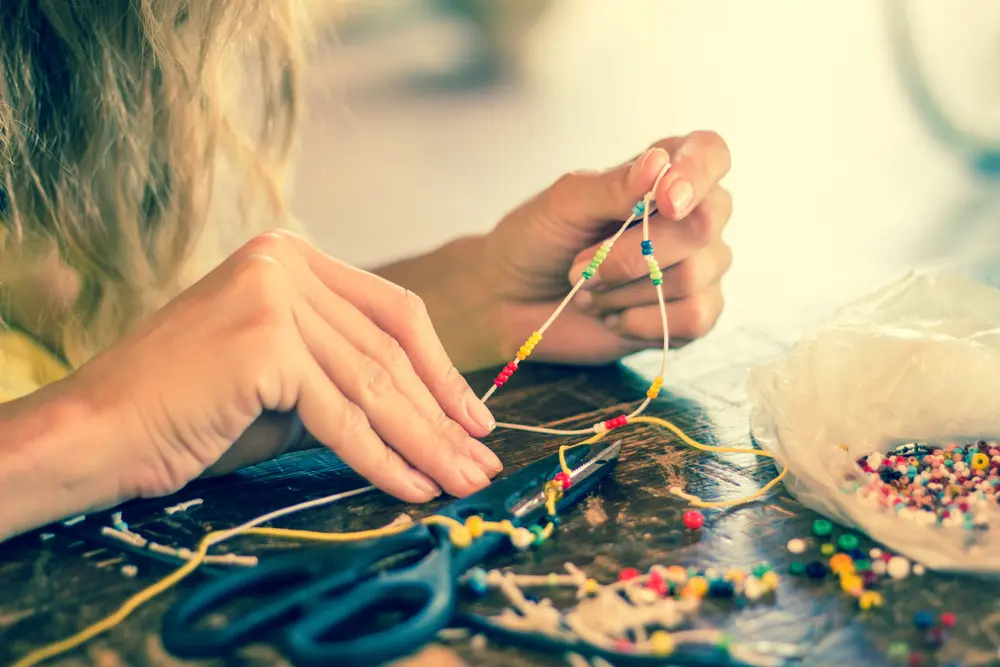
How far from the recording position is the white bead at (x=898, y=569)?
0.56m

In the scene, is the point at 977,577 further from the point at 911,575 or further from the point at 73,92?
the point at 73,92

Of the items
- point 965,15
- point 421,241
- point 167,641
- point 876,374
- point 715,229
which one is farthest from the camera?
point 421,241

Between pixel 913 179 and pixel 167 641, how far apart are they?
1.85 meters

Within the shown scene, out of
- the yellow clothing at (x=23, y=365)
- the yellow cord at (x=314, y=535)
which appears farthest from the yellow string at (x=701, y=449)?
the yellow clothing at (x=23, y=365)

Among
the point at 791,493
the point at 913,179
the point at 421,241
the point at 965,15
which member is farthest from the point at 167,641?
the point at 965,15

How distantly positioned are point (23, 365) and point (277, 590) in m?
Result: 0.51

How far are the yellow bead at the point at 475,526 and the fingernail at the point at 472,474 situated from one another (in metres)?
0.10

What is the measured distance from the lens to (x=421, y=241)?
2086 mm

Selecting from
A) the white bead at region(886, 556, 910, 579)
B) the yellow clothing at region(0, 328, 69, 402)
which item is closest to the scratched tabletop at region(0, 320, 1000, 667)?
the white bead at region(886, 556, 910, 579)

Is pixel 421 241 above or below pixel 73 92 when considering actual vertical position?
below

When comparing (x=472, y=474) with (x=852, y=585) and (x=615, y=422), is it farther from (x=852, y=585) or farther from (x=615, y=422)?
(x=852, y=585)

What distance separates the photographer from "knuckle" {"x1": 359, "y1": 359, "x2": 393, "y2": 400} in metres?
0.69

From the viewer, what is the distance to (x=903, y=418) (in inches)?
29.4

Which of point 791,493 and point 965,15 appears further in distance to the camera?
point 965,15
